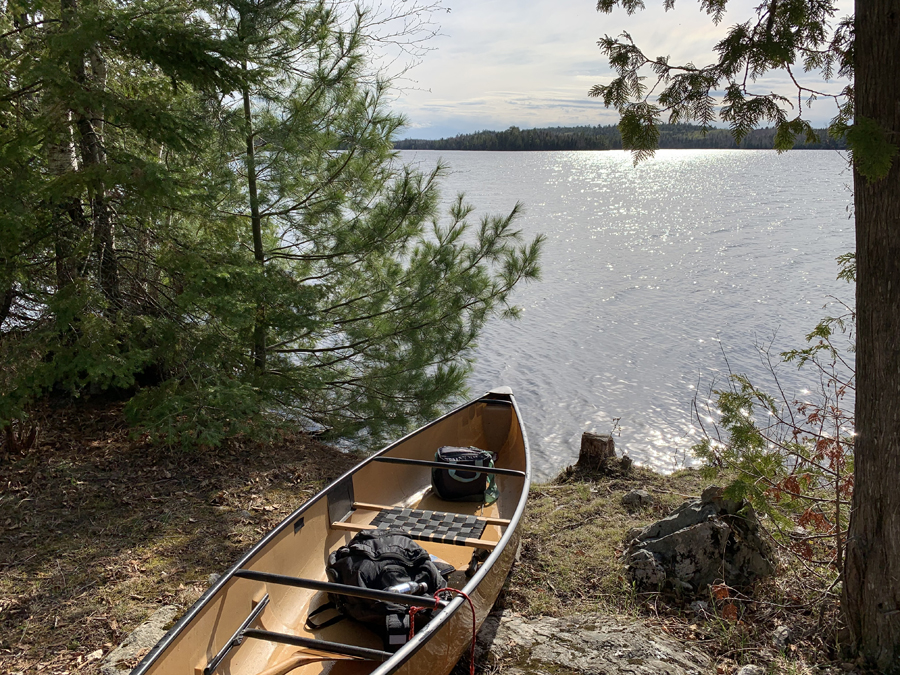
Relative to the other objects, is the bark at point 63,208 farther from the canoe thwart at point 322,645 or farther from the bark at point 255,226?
the canoe thwart at point 322,645

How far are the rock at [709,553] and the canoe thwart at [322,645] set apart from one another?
6.84 ft

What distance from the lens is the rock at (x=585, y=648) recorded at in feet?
10.7

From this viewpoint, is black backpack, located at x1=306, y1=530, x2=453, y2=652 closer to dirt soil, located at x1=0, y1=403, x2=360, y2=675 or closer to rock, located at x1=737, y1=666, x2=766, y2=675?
dirt soil, located at x1=0, y1=403, x2=360, y2=675

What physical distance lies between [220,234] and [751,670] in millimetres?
5271

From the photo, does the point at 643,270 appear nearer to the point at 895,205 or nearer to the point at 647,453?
the point at 647,453

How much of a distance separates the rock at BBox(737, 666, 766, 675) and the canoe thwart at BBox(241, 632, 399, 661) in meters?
1.81

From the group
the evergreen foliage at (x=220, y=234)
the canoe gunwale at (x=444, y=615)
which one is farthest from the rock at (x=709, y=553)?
the evergreen foliage at (x=220, y=234)

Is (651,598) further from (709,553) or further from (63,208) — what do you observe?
(63,208)

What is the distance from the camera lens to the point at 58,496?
15.9 ft

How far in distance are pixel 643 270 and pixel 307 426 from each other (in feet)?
53.4

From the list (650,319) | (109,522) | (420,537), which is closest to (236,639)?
(420,537)

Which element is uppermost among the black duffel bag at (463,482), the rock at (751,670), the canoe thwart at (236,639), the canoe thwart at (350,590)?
the canoe thwart at (350,590)

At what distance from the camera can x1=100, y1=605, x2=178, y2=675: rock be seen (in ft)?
10.3

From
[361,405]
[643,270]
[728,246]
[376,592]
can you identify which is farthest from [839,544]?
[728,246]
